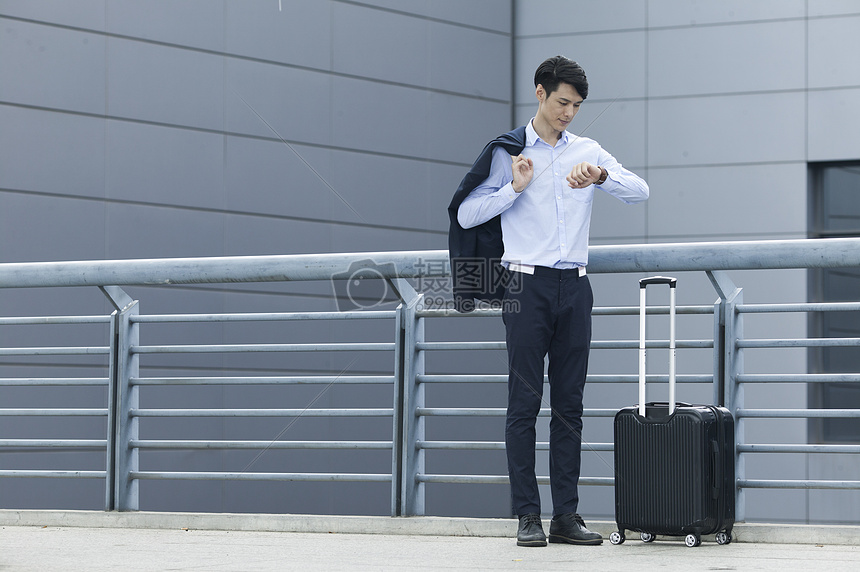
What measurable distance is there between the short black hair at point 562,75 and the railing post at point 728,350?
976 mm

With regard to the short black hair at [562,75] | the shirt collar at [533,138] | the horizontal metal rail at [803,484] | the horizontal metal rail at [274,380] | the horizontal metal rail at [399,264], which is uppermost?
the short black hair at [562,75]

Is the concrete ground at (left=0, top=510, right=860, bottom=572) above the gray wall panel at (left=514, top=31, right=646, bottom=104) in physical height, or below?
below

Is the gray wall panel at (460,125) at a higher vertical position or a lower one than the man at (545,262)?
higher

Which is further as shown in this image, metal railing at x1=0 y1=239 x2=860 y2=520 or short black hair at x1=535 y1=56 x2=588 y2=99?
metal railing at x1=0 y1=239 x2=860 y2=520

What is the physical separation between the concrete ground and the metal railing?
0.19 m

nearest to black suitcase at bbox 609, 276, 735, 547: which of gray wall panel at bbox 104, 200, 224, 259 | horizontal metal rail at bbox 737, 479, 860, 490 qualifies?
horizontal metal rail at bbox 737, 479, 860, 490

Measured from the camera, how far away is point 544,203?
4.30 meters

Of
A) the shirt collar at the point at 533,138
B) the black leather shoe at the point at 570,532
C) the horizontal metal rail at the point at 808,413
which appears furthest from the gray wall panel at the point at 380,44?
the black leather shoe at the point at 570,532

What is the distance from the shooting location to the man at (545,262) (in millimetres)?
4258

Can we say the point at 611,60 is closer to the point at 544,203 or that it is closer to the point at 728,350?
the point at 728,350

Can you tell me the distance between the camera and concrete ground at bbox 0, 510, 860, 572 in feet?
12.3

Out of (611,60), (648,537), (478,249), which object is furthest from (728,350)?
(611,60)

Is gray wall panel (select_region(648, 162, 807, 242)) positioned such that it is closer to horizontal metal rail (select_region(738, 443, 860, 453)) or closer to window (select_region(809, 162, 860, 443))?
window (select_region(809, 162, 860, 443))

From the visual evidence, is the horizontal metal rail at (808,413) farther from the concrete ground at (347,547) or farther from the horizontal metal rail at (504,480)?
the horizontal metal rail at (504,480)
